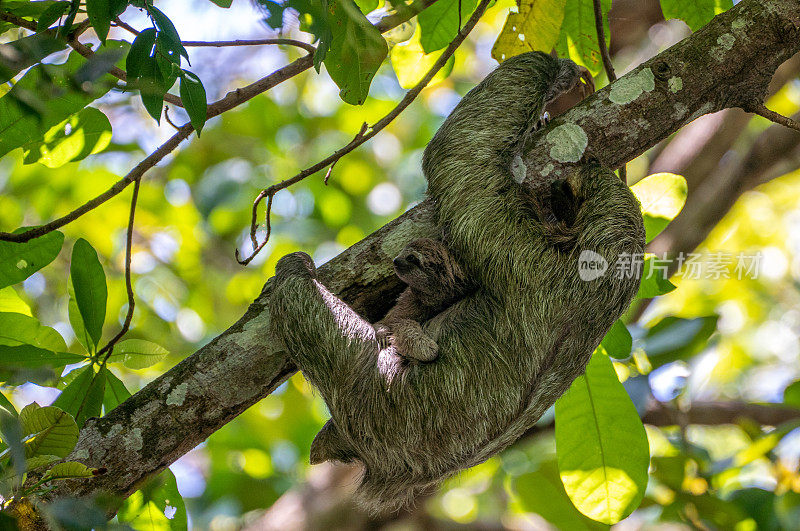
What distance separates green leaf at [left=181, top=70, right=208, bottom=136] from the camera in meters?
4.18

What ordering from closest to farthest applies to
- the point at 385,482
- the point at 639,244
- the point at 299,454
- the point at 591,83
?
1. the point at 639,244
2. the point at 385,482
3. the point at 591,83
4. the point at 299,454

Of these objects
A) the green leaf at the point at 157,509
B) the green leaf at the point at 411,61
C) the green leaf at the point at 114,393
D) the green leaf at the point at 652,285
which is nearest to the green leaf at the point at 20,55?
the green leaf at the point at 114,393

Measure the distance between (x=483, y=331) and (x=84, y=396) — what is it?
298 cm

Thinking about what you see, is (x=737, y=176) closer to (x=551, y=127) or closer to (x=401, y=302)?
(x=551, y=127)

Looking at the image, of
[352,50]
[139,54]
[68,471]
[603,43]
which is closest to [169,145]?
[139,54]

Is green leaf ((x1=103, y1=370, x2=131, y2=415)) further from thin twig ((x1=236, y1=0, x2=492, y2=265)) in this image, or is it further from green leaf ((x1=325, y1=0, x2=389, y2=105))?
green leaf ((x1=325, y1=0, x2=389, y2=105))

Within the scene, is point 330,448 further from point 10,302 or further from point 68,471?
point 10,302

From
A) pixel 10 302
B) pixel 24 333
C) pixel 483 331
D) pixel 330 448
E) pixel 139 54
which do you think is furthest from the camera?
pixel 10 302

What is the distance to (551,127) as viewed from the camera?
16.5 feet

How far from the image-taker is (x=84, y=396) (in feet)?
17.1

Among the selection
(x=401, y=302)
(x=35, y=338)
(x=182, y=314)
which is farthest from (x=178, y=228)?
(x=401, y=302)

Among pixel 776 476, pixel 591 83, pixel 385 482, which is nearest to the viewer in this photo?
pixel 385 482

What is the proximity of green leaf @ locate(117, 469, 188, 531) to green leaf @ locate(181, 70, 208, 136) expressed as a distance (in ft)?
8.91

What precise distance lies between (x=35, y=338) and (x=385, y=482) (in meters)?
2.86
